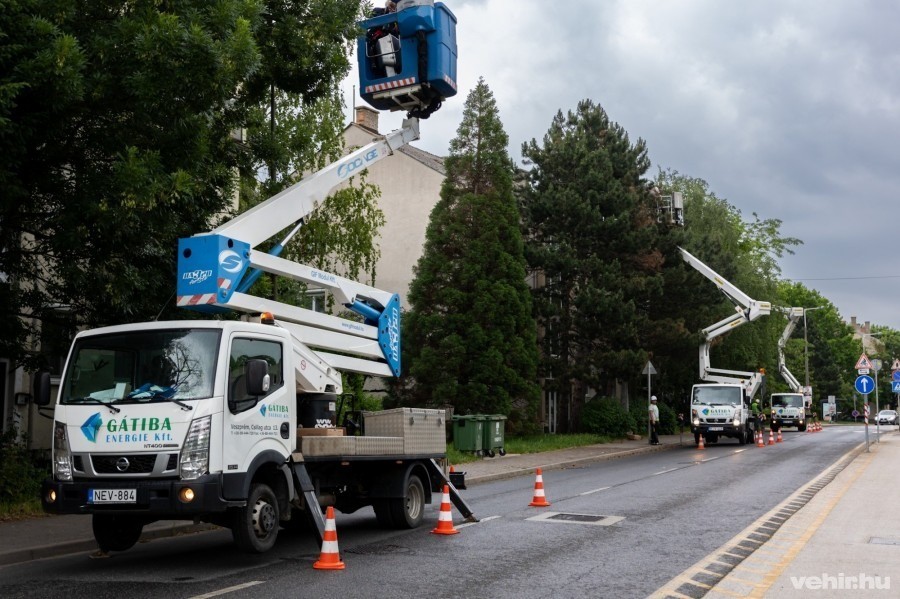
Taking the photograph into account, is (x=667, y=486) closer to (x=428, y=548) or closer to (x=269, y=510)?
(x=428, y=548)

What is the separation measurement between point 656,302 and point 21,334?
31.4m

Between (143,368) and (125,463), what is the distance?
0.95 meters

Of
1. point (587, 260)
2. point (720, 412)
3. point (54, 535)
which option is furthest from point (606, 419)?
point (54, 535)

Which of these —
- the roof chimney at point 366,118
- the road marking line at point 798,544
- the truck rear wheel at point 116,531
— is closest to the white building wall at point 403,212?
the roof chimney at point 366,118

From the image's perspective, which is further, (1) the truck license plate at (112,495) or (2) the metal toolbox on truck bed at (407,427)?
(2) the metal toolbox on truck bed at (407,427)

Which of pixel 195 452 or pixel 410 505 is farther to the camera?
pixel 410 505

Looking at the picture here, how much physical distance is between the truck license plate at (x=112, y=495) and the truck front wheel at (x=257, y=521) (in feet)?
3.32

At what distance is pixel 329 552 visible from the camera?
887 centimetres

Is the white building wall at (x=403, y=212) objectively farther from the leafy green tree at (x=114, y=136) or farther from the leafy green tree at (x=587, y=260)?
the leafy green tree at (x=114, y=136)

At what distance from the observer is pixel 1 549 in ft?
31.7

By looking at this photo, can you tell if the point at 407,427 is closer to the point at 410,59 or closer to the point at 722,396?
the point at 410,59

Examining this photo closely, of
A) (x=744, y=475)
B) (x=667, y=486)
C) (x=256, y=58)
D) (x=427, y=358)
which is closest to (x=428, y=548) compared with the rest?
(x=256, y=58)

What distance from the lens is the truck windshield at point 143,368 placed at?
28.7 feet

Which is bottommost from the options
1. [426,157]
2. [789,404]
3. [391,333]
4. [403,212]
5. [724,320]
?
[789,404]
